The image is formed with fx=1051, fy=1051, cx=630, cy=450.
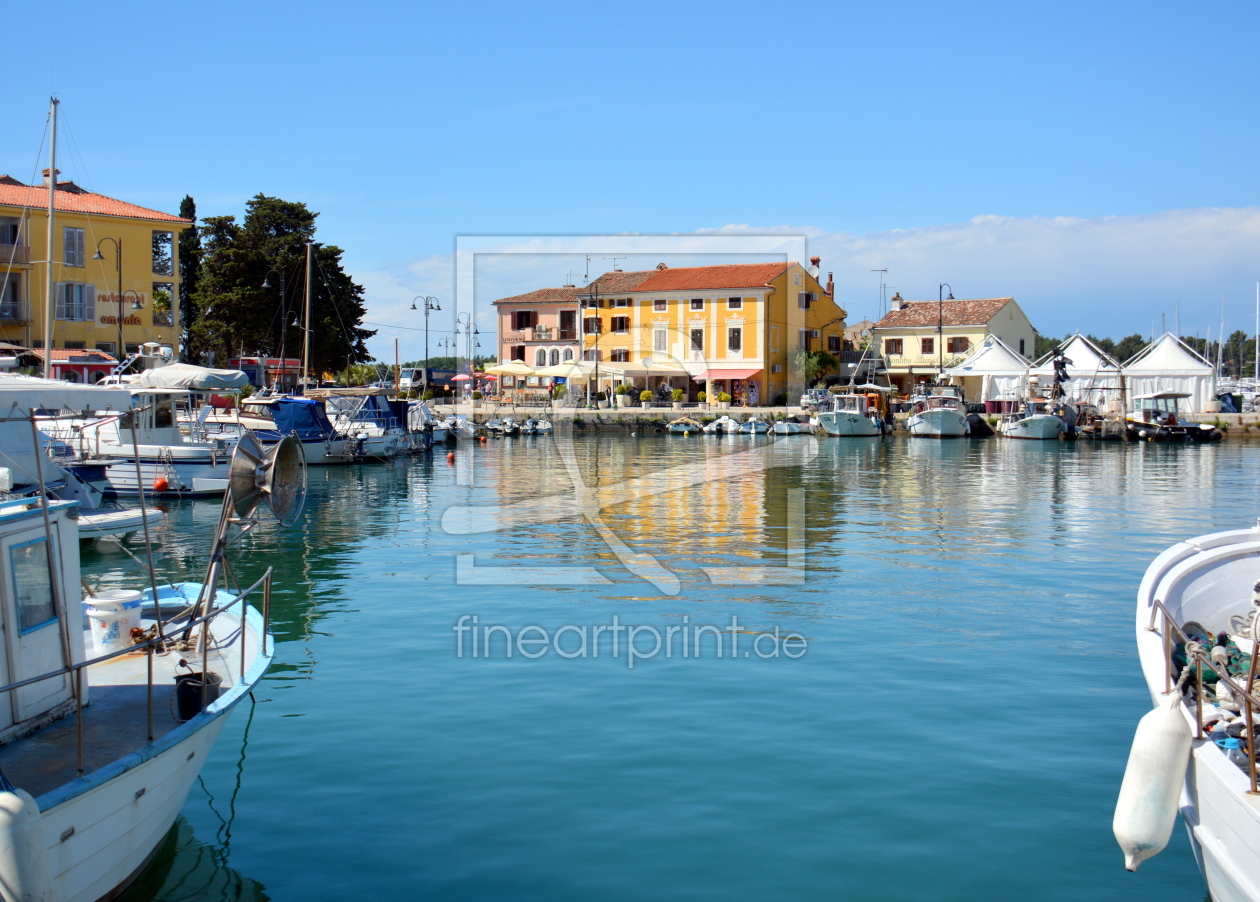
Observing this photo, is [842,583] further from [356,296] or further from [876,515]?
[356,296]

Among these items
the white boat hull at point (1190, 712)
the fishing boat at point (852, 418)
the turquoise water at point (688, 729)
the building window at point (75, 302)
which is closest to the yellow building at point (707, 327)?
the fishing boat at point (852, 418)

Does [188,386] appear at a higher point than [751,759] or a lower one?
higher

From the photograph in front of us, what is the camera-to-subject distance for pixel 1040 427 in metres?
56.0

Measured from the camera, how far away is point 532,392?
240 feet

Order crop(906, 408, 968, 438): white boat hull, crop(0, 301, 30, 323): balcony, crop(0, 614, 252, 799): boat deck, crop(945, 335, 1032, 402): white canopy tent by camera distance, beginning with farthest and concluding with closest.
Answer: crop(945, 335, 1032, 402): white canopy tent < crop(906, 408, 968, 438): white boat hull < crop(0, 301, 30, 323): balcony < crop(0, 614, 252, 799): boat deck

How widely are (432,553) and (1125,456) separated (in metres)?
35.8

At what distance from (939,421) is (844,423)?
5243mm

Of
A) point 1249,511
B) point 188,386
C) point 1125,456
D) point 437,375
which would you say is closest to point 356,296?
point 437,375

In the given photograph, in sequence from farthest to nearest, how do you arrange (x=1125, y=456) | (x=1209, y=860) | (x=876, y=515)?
(x=1125, y=456) < (x=876, y=515) < (x=1209, y=860)

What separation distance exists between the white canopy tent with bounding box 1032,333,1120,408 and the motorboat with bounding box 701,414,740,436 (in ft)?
65.4

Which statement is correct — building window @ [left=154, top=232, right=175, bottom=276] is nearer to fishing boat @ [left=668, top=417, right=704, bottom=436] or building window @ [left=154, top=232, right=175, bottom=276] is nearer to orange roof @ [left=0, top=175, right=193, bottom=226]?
orange roof @ [left=0, top=175, right=193, bottom=226]

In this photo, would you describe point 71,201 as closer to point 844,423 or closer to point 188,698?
point 844,423

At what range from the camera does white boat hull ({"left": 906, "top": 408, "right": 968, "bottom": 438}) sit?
58750 millimetres

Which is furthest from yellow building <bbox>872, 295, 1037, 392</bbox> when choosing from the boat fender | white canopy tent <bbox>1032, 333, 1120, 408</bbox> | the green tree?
the boat fender
